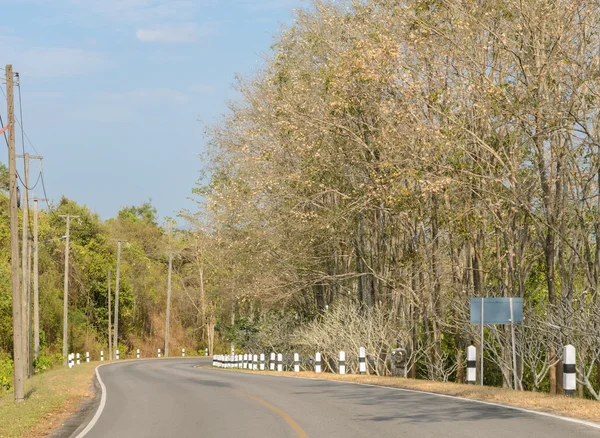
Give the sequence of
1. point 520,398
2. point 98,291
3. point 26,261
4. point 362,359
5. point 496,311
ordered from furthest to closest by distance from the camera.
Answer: point 98,291
point 26,261
point 362,359
point 496,311
point 520,398

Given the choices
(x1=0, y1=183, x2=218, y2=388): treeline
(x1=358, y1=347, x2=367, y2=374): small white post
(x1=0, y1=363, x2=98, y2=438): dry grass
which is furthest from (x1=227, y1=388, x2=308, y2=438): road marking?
(x1=0, y1=183, x2=218, y2=388): treeline

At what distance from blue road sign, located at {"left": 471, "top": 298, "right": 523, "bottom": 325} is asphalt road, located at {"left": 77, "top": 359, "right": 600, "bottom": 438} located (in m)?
2.34

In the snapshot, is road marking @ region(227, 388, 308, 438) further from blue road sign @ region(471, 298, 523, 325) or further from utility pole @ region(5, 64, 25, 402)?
utility pole @ region(5, 64, 25, 402)

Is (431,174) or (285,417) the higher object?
(431,174)

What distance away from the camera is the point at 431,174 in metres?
22.1

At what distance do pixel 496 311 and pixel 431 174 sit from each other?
12.3ft

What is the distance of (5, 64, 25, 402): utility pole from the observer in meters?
23.0

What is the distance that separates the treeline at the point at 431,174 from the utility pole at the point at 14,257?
8.44 meters

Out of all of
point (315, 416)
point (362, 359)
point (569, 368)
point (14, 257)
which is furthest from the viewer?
point (362, 359)

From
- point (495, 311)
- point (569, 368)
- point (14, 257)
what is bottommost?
point (569, 368)

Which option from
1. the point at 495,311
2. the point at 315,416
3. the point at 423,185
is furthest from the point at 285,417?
the point at 423,185

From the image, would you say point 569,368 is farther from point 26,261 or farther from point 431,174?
point 26,261

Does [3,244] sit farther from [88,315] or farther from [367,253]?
[367,253]

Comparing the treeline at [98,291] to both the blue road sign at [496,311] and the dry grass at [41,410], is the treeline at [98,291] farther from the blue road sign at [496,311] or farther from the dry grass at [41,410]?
the blue road sign at [496,311]
